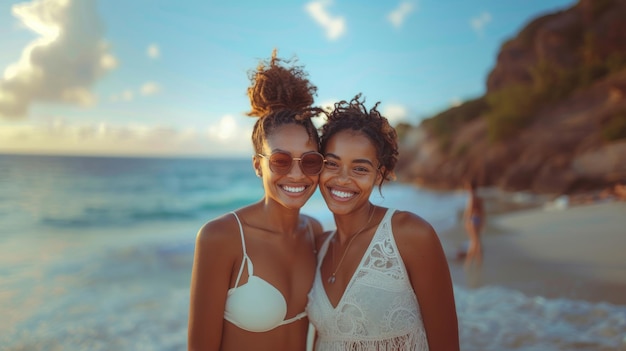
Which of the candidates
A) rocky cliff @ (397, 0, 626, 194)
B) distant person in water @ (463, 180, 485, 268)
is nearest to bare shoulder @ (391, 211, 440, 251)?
distant person in water @ (463, 180, 485, 268)

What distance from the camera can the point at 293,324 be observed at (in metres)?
3.01

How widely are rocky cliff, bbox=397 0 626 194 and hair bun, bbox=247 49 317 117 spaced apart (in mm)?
10903

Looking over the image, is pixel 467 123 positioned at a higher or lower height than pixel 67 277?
higher

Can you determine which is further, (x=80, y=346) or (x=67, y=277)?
(x=67, y=277)

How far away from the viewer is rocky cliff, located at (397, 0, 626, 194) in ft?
64.0

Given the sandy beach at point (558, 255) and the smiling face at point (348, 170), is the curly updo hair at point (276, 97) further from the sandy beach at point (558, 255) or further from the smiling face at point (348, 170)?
the sandy beach at point (558, 255)

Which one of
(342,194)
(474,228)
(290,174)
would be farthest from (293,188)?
(474,228)

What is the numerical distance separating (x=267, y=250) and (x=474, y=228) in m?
7.43

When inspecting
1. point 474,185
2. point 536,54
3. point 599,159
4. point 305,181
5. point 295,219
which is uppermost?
point 536,54

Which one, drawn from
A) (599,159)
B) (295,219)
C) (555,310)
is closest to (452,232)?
(555,310)

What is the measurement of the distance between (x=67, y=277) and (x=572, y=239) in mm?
11200

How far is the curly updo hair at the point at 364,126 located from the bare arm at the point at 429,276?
462 millimetres

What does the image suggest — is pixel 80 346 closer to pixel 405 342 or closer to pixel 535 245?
pixel 405 342

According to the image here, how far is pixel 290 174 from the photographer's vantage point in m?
2.89
